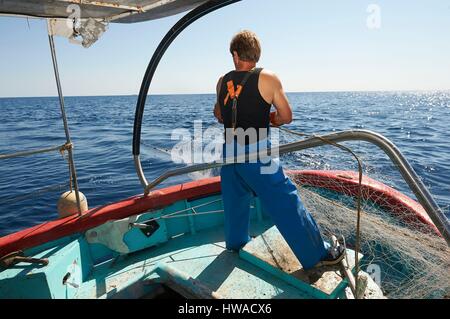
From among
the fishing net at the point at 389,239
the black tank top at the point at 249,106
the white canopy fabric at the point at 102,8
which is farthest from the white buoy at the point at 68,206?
the fishing net at the point at 389,239

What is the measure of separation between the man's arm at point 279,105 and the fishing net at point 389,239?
820mm

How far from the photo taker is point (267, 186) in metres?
2.47

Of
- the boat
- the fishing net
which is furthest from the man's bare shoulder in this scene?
the fishing net

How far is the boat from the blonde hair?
514 millimetres

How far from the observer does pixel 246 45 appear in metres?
2.35

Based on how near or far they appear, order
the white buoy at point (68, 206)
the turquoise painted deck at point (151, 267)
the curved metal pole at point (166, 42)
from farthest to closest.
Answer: the white buoy at point (68, 206) → the curved metal pole at point (166, 42) → the turquoise painted deck at point (151, 267)

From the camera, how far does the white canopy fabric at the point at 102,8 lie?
2.54 metres

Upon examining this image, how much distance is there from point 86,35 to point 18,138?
21241 mm

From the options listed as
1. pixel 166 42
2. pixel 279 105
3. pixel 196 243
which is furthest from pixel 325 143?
pixel 166 42

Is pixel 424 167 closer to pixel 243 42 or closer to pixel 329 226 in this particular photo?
pixel 329 226

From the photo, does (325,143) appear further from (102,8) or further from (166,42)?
(102,8)

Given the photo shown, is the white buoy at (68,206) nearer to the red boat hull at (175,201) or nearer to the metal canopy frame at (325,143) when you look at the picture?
the red boat hull at (175,201)

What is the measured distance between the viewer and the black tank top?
2.34 meters
